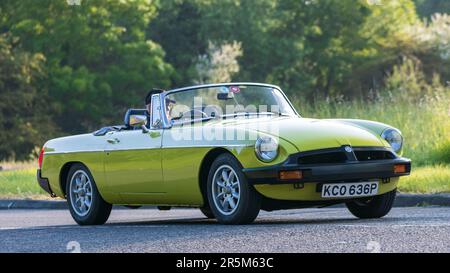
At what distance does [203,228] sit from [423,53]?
178 ft

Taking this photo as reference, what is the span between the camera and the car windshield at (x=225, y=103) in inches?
465

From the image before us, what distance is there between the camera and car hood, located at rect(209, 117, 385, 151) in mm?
10492

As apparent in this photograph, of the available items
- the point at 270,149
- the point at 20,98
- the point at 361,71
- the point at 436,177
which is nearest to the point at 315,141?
the point at 270,149

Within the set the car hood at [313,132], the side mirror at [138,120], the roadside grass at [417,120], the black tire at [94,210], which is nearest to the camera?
the car hood at [313,132]

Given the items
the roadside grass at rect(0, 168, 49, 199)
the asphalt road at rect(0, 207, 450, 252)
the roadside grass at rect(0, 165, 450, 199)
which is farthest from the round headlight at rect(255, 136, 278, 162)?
the roadside grass at rect(0, 168, 49, 199)

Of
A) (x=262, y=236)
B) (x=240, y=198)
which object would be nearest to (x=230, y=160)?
(x=240, y=198)

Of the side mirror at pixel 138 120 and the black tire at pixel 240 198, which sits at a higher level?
Result: the side mirror at pixel 138 120

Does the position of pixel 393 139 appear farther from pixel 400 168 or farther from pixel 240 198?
pixel 240 198

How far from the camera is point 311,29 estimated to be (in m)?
70.1

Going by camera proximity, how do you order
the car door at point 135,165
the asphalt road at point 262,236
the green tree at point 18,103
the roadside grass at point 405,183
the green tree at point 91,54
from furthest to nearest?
the green tree at point 91,54
the green tree at point 18,103
the roadside grass at point 405,183
the car door at point 135,165
the asphalt road at point 262,236

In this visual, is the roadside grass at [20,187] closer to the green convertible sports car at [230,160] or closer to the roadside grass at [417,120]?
the green convertible sports car at [230,160]

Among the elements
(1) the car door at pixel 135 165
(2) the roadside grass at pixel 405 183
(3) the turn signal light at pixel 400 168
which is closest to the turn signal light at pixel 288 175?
(3) the turn signal light at pixel 400 168

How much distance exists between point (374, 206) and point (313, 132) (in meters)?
1.26

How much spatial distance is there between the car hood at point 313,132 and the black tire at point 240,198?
427mm
